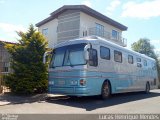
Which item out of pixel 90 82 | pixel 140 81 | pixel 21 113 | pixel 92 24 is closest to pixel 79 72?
pixel 90 82

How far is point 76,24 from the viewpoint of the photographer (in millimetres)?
27797

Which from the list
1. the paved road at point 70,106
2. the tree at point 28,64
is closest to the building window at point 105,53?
the paved road at point 70,106

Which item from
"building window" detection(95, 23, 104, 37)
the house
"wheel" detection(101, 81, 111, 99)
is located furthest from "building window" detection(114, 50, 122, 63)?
"building window" detection(95, 23, 104, 37)

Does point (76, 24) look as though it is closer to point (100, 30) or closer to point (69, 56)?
point (100, 30)

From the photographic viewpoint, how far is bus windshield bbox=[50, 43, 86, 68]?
1127 centimetres

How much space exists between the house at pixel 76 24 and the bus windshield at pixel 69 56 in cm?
1516

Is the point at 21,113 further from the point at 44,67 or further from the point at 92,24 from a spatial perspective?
the point at 92,24

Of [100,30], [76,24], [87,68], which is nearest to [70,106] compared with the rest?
[87,68]

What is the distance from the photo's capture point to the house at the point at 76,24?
27672 mm

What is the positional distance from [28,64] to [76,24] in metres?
14.9

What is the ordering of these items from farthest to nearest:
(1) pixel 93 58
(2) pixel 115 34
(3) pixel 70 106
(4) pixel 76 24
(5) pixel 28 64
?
1. (2) pixel 115 34
2. (4) pixel 76 24
3. (5) pixel 28 64
4. (1) pixel 93 58
5. (3) pixel 70 106

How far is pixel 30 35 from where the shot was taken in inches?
571

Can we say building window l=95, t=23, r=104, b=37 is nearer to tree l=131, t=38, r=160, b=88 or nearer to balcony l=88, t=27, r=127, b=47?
balcony l=88, t=27, r=127, b=47

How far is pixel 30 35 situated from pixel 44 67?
2129mm
